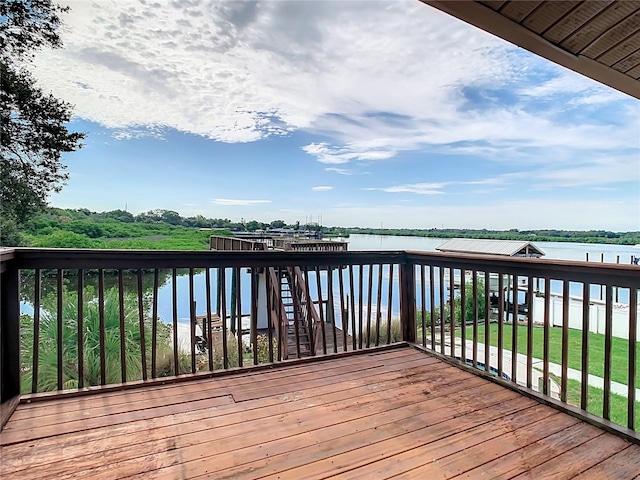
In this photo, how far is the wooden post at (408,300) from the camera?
3.38m

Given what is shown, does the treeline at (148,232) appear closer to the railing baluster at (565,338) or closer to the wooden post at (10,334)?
the wooden post at (10,334)

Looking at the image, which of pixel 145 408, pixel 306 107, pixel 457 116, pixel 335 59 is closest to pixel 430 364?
pixel 145 408

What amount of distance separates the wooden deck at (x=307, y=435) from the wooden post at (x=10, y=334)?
148 millimetres

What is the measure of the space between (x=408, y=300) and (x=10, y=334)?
3.06m

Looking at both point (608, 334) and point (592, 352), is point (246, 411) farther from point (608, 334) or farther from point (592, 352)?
point (592, 352)

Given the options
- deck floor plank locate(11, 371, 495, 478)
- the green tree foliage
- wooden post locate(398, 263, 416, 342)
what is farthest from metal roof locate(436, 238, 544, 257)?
the green tree foliage

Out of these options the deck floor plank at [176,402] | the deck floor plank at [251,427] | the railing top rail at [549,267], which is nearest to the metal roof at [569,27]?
the railing top rail at [549,267]

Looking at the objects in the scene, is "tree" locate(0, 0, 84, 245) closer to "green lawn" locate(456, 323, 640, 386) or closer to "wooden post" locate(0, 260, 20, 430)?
"wooden post" locate(0, 260, 20, 430)

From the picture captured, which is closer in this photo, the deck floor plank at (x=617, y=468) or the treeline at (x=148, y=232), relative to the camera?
the deck floor plank at (x=617, y=468)

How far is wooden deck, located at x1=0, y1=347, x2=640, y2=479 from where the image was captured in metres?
1.50

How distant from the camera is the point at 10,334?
2.04 metres

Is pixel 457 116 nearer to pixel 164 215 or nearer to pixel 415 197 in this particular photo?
pixel 415 197

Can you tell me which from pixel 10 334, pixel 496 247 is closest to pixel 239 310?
pixel 10 334

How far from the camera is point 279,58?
5.71 m
